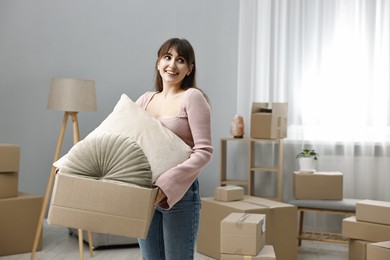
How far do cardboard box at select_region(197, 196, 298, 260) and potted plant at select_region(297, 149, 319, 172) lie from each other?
24.2 inches

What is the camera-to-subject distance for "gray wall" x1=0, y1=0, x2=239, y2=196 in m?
5.15

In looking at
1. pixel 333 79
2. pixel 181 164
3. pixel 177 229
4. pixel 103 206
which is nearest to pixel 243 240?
pixel 177 229

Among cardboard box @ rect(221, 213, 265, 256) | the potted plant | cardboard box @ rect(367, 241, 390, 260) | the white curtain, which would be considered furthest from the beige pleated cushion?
the white curtain

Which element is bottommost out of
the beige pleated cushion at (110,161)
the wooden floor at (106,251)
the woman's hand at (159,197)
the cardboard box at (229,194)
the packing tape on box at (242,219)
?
the wooden floor at (106,251)

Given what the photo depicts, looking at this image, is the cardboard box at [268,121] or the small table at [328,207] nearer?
the small table at [328,207]

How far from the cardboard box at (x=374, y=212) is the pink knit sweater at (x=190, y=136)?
2.29 metres

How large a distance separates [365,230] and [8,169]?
245 centimetres

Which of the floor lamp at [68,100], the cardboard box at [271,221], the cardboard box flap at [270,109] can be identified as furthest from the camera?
the cardboard box flap at [270,109]

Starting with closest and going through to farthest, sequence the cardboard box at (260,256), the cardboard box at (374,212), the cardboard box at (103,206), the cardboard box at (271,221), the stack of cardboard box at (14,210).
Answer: the cardboard box at (103,206) < the cardboard box at (260,256) < the cardboard box at (374,212) < the cardboard box at (271,221) < the stack of cardboard box at (14,210)

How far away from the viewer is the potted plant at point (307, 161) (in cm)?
445

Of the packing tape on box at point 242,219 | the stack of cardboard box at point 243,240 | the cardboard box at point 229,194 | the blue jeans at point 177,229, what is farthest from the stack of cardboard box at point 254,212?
the blue jeans at point 177,229

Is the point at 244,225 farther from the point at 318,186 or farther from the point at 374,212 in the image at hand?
the point at 318,186

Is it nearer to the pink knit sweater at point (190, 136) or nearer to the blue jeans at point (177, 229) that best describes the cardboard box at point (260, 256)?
the blue jeans at point (177, 229)

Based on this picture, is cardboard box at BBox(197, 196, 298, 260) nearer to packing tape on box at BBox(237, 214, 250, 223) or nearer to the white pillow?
packing tape on box at BBox(237, 214, 250, 223)
